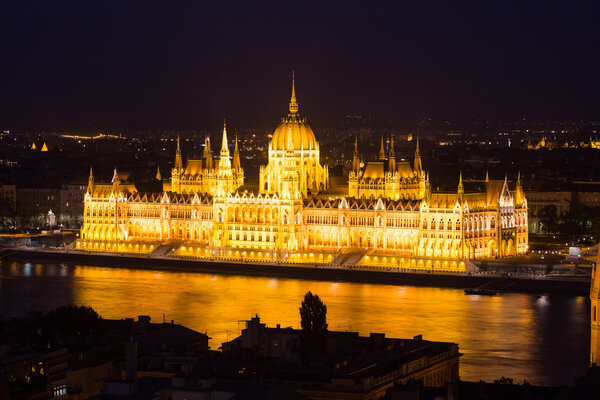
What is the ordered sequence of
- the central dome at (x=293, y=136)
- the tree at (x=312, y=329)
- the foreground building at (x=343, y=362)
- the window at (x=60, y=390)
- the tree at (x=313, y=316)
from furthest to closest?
the central dome at (x=293, y=136) → the tree at (x=313, y=316) → the tree at (x=312, y=329) → the window at (x=60, y=390) → the foreground building at (x=343, y=362)

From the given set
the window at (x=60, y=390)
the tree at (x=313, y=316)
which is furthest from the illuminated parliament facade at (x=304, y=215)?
the window at (x=60, y=390)

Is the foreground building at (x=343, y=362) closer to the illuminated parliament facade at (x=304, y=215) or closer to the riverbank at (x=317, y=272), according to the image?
the riverbank at (x=317, y=272)

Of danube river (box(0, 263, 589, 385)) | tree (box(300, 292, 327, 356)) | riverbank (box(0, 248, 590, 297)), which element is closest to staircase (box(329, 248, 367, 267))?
riverbank (box(0, 248, 590, 297))

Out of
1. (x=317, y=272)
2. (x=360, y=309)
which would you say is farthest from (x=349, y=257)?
(x=360, y=309)

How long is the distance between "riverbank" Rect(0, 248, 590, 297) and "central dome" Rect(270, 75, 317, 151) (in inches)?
370

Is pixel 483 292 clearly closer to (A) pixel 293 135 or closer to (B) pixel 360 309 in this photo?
(B) pixel 360 309

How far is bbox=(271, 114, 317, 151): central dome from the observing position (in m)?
91.3

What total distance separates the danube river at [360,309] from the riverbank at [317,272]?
1.45 metres

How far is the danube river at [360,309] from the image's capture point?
5162 cm

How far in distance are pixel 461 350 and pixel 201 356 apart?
1982cm

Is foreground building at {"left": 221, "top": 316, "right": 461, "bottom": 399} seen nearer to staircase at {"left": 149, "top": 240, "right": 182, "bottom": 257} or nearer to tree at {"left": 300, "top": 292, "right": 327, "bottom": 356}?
tree at {"left": 300, "top": 292, "right": 327, "bottom": 356}

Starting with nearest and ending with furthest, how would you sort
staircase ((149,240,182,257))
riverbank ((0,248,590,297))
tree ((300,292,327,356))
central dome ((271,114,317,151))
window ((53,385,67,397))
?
window ((53,385,67,397)), tree ((300,292,327,356)), riverbank ((0,248,590,297)), staircase ((149,240,182,257)), central dome ((271,114,317,151))

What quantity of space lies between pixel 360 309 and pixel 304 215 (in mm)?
23241

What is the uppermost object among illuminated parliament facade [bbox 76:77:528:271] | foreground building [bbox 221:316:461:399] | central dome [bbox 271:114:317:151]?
central dome [bbox 271:114:317:151]
